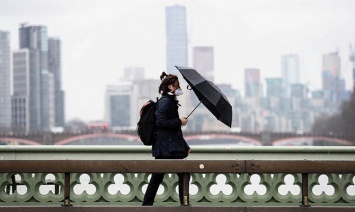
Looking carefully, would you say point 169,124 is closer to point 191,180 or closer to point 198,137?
point 191,180

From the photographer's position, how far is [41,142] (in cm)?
11269

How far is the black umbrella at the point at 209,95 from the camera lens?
10.6 metres

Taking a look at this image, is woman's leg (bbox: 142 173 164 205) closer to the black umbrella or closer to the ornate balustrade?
the ornate balustrade

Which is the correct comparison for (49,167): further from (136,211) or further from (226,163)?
(226,163)

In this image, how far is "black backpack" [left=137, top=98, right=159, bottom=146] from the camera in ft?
34.3

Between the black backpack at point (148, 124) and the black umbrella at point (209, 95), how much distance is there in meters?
0.43

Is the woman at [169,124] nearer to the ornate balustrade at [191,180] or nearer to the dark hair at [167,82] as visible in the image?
the dark hair at [167,82]

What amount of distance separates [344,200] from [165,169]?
5.63ft

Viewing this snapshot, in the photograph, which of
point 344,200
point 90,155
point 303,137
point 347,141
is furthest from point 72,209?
point 303,137

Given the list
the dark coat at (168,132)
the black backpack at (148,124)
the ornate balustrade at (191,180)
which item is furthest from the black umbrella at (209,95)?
the ornate balustrade at (191,180)

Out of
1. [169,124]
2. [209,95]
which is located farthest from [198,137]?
[169,124]

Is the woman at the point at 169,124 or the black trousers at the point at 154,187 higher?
the woman at the point at 169,124

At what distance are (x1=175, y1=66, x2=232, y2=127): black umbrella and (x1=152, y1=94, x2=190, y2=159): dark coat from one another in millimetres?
259

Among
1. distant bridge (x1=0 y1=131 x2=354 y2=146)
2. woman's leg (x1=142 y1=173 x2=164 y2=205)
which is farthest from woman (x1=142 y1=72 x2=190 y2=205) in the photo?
distant bridge (x1=0 y1=131 x2=354 y2=146)
